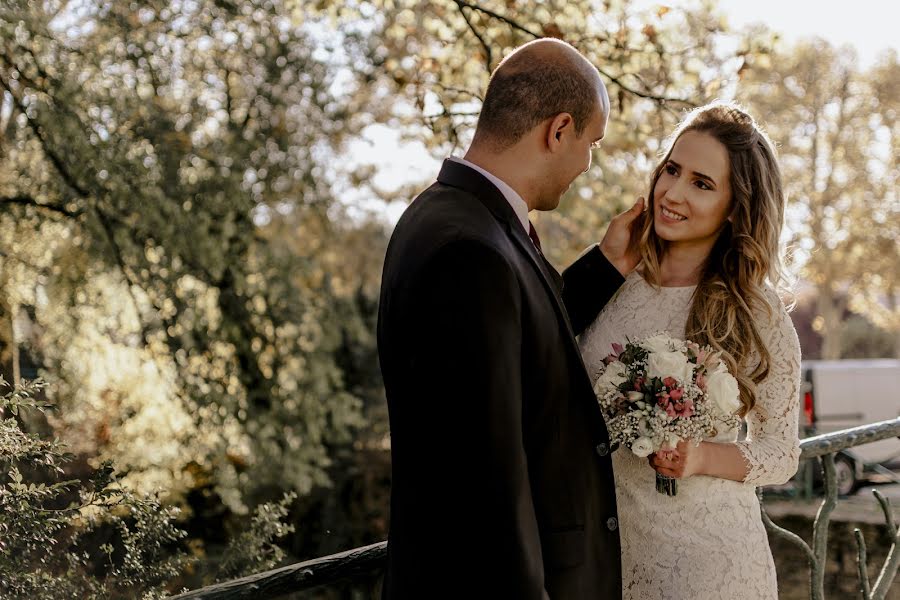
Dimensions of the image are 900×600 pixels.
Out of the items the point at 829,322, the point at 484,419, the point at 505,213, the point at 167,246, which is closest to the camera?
the point at 484,419

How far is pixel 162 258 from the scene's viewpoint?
762 cm

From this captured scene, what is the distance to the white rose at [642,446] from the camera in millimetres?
2281

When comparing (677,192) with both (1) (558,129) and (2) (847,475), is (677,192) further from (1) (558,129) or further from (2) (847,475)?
(2) (847,475)

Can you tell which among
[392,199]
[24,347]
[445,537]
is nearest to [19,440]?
[445,537]

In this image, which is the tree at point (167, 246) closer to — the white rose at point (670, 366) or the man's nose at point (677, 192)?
the man's nose at point (677, 192)

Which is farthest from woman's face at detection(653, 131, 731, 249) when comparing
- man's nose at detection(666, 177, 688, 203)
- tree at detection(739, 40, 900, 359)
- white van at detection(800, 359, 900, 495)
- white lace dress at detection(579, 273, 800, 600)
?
tree at detection(739, 40, 900, 359)

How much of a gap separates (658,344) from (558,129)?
24.8 inches

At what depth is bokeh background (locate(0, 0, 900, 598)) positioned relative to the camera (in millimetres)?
5801

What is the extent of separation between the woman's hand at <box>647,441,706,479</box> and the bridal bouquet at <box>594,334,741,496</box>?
41mm

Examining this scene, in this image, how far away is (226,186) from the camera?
843 cm

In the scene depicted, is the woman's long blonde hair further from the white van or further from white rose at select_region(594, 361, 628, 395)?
the white van

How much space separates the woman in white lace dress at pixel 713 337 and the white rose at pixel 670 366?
0.19 meters

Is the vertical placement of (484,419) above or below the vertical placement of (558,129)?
below

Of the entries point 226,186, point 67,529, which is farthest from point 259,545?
point 226,186
